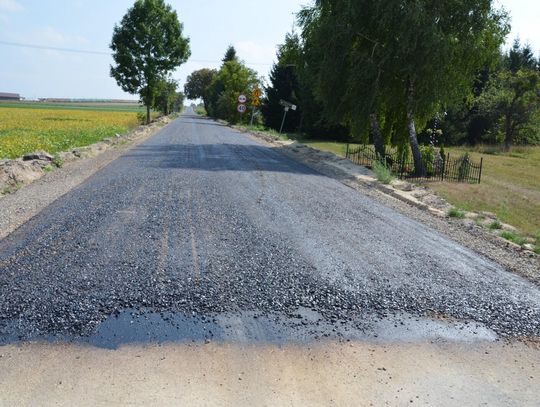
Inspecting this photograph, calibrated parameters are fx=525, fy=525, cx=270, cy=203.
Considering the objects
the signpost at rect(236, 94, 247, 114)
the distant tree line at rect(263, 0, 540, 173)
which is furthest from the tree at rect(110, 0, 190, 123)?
the distant tree line at rect(263, 0, 540, 173)

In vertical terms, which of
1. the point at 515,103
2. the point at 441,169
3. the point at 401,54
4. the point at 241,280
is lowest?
the point at 241,280

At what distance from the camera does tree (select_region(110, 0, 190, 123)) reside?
1999 inches

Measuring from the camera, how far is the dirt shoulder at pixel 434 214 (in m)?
7.94

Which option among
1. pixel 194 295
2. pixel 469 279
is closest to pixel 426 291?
pixel 469 279

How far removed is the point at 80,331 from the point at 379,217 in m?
6.74

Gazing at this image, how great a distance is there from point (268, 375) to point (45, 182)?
413 inches

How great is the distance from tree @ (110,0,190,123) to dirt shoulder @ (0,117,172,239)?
1270 inches

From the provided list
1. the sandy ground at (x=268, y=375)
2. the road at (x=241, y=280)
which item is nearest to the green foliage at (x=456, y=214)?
the road at (x=241, y=280)

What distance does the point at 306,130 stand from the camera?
4350 centimetres

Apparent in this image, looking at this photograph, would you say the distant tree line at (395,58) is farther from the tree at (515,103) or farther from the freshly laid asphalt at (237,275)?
the tree at (515,103)

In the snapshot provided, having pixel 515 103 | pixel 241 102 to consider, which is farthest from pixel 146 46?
pixel 515 103

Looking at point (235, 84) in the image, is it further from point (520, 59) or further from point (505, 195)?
point (505, 195)

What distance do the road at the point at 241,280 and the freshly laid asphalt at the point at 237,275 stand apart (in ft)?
0.06

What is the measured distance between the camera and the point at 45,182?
42.4 ft
